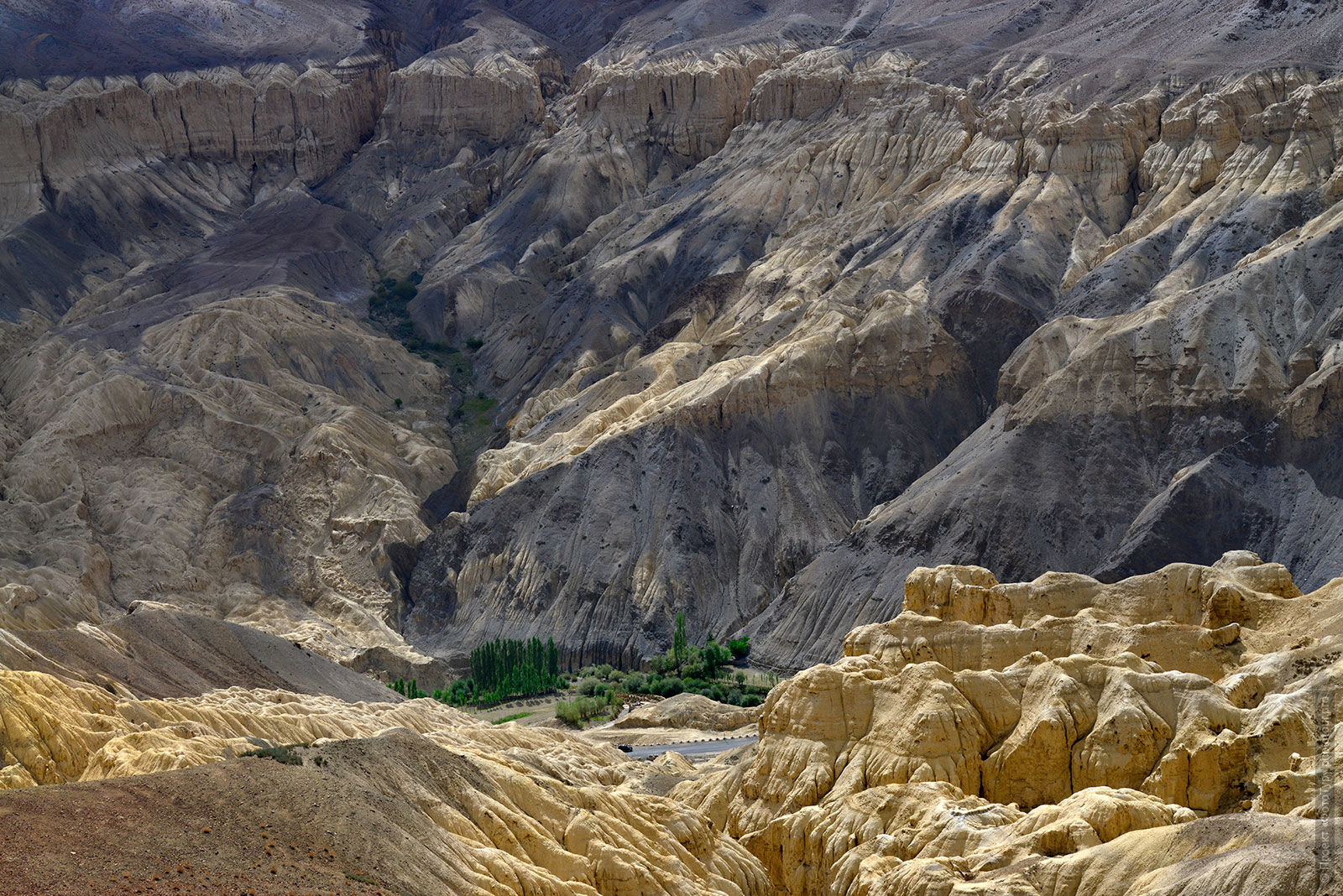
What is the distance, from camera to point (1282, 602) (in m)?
64.0

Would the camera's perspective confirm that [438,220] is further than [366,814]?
Yes

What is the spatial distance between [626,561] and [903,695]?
63.9 metres

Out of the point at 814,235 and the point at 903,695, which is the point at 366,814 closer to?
the point at 903,695

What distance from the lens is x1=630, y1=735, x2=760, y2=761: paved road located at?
274 feet

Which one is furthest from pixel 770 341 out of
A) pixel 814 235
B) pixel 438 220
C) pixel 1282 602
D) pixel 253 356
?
pixel 1282 602

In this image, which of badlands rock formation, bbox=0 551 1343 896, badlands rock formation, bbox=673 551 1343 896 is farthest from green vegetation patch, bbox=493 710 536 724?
badlands rock formation, bbox=673 551 1343 896

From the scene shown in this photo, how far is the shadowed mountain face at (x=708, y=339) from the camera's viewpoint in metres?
112

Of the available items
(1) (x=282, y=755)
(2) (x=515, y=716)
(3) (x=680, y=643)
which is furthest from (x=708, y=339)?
(1) (x=282, y=755)

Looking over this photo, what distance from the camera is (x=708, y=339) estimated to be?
146 m

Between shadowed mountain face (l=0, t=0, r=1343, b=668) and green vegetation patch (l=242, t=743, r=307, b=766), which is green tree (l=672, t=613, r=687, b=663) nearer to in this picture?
shadowed mountain face (l=0, t=0, r=1343, b=668)

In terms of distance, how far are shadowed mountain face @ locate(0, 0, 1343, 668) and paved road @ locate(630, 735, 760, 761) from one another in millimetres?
20957

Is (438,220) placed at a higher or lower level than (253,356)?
higher

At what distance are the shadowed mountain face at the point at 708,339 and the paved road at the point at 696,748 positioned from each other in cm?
2096

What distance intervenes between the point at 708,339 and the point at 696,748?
6477cm
